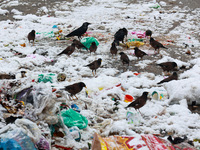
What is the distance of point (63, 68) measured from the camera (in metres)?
6.88

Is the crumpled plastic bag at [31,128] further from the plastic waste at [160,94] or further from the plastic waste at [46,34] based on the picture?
the plastic waste at [46,34]

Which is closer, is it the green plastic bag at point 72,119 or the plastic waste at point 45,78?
the green plastic bag at point 72,119

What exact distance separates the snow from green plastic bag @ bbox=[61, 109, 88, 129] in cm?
12

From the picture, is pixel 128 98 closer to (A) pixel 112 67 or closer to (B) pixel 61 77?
(B) pixel 61 77

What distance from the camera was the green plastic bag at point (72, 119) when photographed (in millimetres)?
3875

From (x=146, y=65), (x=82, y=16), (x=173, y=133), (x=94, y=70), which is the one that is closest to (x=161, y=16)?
(x=82, y=16)

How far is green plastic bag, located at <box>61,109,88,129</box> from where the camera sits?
12.7 ft

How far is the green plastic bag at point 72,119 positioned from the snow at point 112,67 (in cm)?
12

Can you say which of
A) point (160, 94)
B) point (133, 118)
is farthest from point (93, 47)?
point (133, 118)

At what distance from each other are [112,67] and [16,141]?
15.3 feet

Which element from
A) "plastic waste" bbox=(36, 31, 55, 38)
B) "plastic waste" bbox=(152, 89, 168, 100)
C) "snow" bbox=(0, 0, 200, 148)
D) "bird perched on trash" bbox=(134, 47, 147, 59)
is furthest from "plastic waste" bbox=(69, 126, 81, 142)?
"plastic waste" bbox=(36, 31, 55, 38)

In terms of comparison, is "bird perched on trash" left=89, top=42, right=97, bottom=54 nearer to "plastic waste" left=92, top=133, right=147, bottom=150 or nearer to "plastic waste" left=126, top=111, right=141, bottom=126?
"plastic waste" left=126, top=111, right=141, bottom=126

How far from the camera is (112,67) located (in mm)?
7047

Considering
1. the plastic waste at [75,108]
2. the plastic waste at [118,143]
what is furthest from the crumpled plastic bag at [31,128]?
the plastic waste at [75,108]
